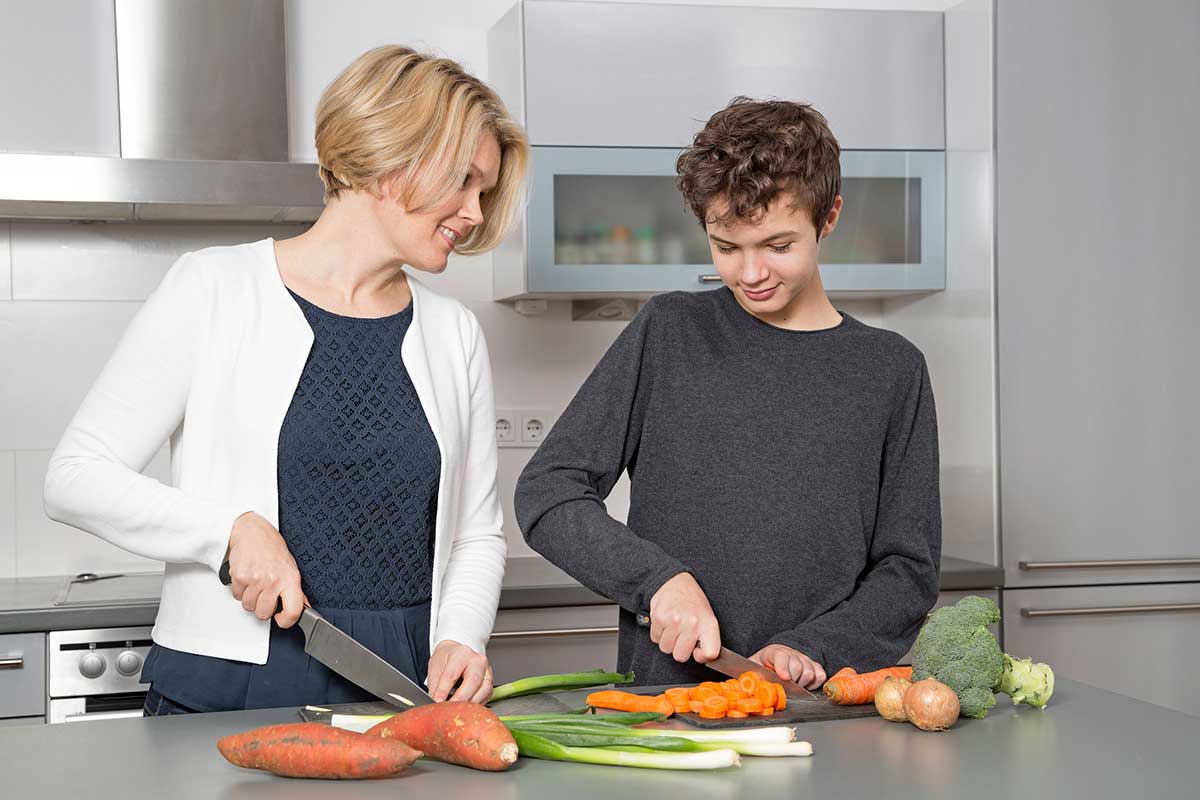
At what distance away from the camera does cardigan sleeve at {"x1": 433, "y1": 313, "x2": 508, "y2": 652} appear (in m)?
1.47

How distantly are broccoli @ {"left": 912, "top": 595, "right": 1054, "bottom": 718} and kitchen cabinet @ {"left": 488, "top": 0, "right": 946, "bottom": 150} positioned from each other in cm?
175

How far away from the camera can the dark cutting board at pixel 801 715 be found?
1159 millimetres

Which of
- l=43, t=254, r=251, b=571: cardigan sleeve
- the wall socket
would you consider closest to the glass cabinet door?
the wall socket

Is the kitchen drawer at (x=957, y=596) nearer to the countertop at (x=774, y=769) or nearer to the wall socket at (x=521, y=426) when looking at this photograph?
the wall socket at (x=521, y=426)

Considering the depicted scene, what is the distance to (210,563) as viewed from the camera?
129 centimetres

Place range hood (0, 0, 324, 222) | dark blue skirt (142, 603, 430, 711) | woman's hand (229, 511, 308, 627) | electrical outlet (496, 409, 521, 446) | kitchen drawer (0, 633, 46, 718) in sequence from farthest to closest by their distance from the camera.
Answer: electrical outlet (496, 409, 521, 446) → range hood (0, 0, 324, 222) → kitchen drawer (0, 633, 46, 718) → dark blue skirt (142, 603, 430, 711) → woman's hand (229, 511, 308, 627)

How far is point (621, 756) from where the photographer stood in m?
1.04

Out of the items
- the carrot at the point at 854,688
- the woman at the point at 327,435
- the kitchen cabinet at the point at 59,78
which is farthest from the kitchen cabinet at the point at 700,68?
the carrot at the point at 854,688

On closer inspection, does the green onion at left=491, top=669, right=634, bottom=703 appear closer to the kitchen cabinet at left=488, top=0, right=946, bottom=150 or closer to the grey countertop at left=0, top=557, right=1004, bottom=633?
the grey countertop at left=0, top=557, right=1004, bottom=633

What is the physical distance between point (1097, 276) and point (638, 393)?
1.67 meters

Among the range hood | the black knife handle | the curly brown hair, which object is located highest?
the range hood

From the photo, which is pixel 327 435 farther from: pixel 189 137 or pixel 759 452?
pixel 189 137

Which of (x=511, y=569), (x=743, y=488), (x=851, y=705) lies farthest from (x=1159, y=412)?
(x=851, y=705)

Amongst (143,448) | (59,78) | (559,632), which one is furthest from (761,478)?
(59,78)
